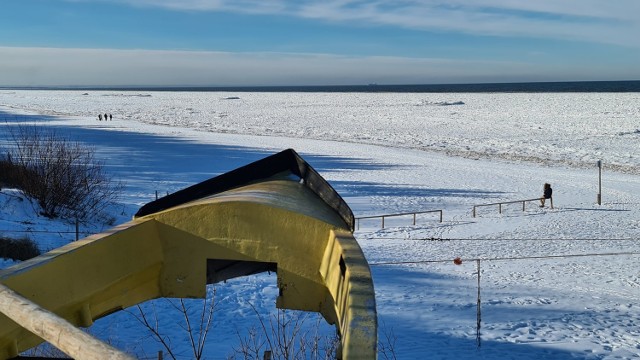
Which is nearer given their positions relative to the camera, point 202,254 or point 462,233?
point 202,254

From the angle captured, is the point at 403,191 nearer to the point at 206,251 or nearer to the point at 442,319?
the point at 442,319

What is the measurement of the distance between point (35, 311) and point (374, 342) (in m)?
1.62

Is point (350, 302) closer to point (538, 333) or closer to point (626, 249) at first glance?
point (538, 333)

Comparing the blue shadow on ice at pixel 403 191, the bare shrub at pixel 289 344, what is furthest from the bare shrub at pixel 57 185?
the blue shadow on ice at pixel 403 191

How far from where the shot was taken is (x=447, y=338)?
11023 mm

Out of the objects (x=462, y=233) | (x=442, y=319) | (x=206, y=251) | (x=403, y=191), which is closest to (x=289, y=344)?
(x=206, y=251)

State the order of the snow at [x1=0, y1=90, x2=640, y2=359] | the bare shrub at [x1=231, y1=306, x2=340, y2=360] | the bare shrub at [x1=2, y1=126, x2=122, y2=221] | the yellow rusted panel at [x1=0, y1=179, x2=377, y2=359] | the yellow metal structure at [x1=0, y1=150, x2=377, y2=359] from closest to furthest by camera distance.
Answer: the yellow metal structure at [x1=0, y1=150, x2=377, y2=359]
the yellow rusted panel at [x1=0, y1=179, x2=377, y2=359]
the bare shrub at [x1=231, y1=306, x2=340, y2=360]
the snow at [x1=0, y1=90, x2=640, y2=359]
the bare shrub at [x1=2, y1=126, x2=122, y2=221]

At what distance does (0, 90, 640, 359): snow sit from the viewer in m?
11.1

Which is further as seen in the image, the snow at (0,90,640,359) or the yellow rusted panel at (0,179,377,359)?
the snow at (0,90,640,359)

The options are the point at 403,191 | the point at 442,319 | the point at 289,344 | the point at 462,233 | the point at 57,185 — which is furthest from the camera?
the point at 403,191

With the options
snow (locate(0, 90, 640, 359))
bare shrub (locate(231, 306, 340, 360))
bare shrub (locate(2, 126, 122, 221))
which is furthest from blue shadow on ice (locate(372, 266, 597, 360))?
bare shrub (locate(2, 126, 122, 221))

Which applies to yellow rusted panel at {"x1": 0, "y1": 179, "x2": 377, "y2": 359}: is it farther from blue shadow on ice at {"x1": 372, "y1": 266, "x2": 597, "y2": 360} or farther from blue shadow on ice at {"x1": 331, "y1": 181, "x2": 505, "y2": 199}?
blue shadow on ice at {"x1": 331, "y1": 181, "x2": 505, "y2": 199}

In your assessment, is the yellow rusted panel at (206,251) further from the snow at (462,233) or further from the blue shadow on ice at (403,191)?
the blue shadow on ice at (403,191)

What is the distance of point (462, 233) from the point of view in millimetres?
18828
